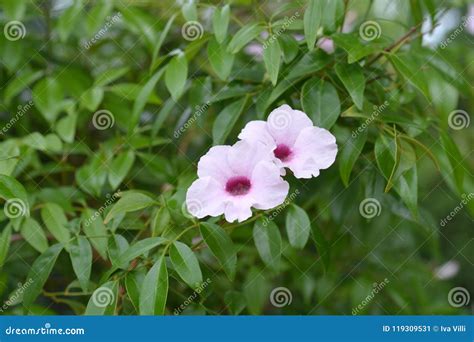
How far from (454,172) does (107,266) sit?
2.49ft

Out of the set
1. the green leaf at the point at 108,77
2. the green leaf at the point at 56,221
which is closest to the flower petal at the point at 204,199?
the green leaf at the point at 56,221

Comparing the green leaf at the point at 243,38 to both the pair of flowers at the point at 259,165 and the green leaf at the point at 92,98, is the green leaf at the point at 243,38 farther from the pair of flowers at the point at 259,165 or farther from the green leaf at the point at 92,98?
the green leaf at the point at 92,98

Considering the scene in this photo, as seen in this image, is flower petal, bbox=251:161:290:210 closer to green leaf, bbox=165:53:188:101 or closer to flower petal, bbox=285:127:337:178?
flower petal, bbox=285:127:337:178

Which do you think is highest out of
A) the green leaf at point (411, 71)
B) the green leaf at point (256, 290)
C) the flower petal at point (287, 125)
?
the green leaf at point (411, 71)

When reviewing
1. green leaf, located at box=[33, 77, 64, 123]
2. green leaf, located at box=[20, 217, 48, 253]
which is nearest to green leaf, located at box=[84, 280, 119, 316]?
green leaf, located at box=[20, 217, 48, 253]

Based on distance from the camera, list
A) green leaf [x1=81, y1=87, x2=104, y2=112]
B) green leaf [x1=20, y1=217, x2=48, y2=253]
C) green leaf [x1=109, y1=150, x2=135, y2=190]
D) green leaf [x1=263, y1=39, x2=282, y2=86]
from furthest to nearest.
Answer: green leaf [x1=81, y1=87, x2=104, y2=112] → green leaf [x1=109, y1=150, x2=135, y2=190] → green leaf [x1=20, y1=217, x2=48, y2=253] → green leaf [x1=263, y1=39, x2=282, y2=86]

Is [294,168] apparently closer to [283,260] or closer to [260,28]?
[260,28]

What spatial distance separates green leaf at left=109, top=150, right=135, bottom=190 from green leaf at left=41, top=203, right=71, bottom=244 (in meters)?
0.12

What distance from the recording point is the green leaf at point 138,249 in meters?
1.03

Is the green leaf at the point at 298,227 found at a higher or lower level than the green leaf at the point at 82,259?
higher

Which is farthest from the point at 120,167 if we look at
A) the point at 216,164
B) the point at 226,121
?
the point at 216,164

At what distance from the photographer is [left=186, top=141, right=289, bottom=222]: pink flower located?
1001mm

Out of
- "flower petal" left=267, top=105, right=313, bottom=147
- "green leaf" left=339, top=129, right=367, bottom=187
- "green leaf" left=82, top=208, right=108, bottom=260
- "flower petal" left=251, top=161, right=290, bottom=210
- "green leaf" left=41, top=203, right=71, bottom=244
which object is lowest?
"green leaf" left=41, top=203, right=71, bottom=244

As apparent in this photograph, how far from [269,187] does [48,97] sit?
73 cm
